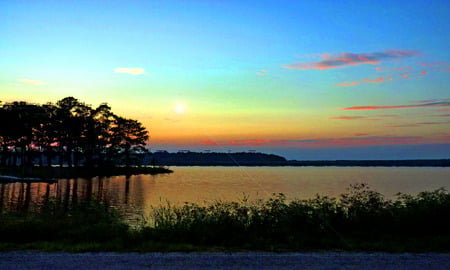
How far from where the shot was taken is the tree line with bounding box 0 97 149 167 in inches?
3127

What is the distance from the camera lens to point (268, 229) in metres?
14.1

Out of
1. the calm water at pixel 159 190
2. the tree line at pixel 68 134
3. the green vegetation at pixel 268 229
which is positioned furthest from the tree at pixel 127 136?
the green vegetation at pixel 268 229

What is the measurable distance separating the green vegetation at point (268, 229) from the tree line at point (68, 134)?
227 feet

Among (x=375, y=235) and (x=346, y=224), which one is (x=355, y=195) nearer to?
(x=346, y=224)

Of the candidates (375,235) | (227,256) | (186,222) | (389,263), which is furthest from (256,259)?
(375,235)

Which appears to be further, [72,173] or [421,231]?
[72,173]

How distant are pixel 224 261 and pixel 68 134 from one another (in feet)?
285

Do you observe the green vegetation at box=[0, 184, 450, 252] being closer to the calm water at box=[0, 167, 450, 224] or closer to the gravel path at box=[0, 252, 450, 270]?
the gravel path at box=[0, 252, 450, 270]

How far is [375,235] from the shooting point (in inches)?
537

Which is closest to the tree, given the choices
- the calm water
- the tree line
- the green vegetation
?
the tree line

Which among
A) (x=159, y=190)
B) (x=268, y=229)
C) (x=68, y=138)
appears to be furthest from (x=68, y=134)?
(x=268, y=229)

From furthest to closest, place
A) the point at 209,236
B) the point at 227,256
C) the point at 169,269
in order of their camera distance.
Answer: the point at 209,236
the point at 227,256
the point at 169,269

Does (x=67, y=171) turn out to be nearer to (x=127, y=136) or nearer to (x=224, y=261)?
(x=127, y=136)

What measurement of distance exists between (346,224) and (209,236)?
17.8 ft
